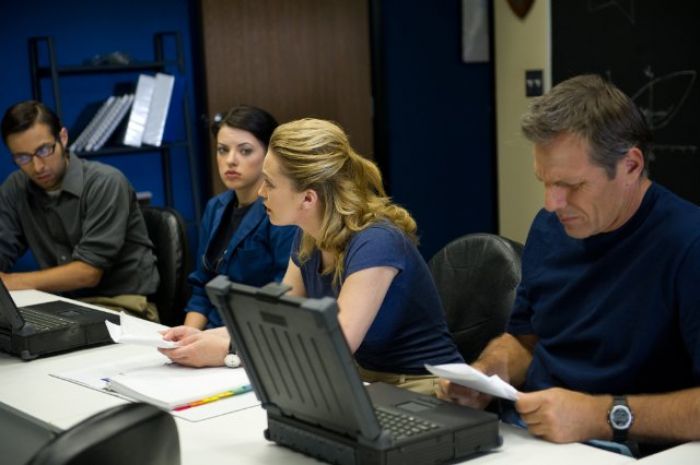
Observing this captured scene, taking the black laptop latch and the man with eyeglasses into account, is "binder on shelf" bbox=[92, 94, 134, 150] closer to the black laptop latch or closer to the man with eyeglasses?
the man with eyeglasses

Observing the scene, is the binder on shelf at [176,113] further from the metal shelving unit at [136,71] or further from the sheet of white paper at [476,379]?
the sheet of white paper at [476,379]

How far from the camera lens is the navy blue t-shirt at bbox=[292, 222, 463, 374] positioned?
2323 millimetres

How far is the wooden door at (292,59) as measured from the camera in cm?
505

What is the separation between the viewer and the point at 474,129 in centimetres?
577

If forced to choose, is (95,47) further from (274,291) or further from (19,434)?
(274,291)

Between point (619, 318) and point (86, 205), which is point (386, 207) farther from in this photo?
point (86, 205)

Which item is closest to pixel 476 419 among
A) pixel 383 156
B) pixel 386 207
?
pixel 386 207

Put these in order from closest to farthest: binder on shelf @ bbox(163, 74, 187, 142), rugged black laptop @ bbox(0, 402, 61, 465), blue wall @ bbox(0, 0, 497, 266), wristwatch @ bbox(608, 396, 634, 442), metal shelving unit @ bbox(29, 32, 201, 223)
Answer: wristwatch @ bbox(608, 396, 634, 442) → rugged black laptop @ bbox(0, 402, 61, 465) → metal shelving unit @ bbox(29, 32, 201, 223) → binder on shelf @ bbox(163, 74, 187, 142) → blue wall @ bbox(0, 0, 497, 266)

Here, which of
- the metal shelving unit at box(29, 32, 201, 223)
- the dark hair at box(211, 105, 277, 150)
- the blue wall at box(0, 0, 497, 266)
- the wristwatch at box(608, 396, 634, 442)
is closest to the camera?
the wristwatch at box(608, 396, 634, 442)

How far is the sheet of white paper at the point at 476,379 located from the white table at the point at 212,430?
99 millimetres

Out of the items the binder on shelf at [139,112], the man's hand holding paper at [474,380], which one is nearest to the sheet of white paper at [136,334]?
the man's hand holding paper at [474,380]

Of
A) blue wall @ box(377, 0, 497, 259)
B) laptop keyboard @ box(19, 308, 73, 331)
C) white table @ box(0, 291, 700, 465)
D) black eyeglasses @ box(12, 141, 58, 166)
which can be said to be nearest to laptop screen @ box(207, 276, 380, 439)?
white table @ box(0, 291, 700, 465)

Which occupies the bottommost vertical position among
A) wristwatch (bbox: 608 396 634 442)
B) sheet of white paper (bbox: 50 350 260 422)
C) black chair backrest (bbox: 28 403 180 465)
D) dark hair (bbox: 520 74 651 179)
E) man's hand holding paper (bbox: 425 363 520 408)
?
sheet of white paper (bbox: 50 350 260 422)

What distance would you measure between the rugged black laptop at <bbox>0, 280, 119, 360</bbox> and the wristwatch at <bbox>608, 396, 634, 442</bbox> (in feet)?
4.76
